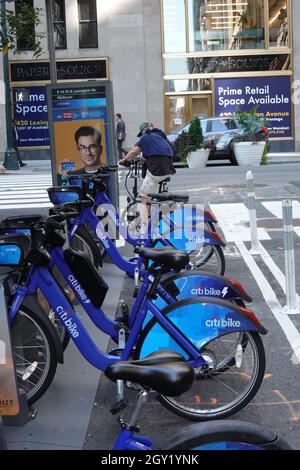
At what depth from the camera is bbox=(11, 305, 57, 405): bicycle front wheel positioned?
4207mm

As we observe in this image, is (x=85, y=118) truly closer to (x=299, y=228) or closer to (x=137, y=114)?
(x=299, y=228)

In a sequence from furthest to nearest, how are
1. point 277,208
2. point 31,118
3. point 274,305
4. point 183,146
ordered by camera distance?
1. point 31,118
2. point 183,146
3. point 277,208
4. point 274,305

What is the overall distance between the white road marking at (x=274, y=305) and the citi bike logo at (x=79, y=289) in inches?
68.6

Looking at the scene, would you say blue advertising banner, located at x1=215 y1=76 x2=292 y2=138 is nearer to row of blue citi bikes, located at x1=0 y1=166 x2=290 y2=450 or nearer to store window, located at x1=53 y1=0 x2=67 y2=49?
store window, located at x1=53 y1=0 x2=67 y2=49

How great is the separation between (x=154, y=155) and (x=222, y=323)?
603 cm

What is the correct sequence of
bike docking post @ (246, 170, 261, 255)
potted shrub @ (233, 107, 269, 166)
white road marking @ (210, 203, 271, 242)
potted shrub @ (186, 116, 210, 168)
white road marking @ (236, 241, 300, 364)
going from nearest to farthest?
white road marking @ (236, 241, 300, 364), bike docking post @ (246, 170, 261, 255), white road marking @ (210, 203, 271, 242), potted shrub @ (233, 107, 269, 166), potted shrub @ (186, 116, 210, 168)

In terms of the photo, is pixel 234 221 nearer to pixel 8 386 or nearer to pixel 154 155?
pixel 154 155

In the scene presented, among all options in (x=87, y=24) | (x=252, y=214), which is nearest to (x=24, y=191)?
(x=252, y=214)

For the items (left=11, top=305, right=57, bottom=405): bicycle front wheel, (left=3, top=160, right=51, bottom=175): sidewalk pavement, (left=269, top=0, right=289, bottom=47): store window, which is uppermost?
(left=269, top=0, right=289, bottom=47): store window

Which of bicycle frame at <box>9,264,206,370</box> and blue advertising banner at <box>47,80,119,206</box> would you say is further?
blue advertising banner at <box>47,80,119,206</box>

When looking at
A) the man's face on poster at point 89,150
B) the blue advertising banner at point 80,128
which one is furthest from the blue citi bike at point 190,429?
the man's face on poster at point 89,150

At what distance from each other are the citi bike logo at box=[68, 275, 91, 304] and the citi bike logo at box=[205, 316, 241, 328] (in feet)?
2.96

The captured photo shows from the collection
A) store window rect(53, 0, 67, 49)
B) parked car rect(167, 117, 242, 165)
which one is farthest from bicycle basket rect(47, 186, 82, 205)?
store window rect(53, 0, 67, 49)

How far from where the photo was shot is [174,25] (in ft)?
102
